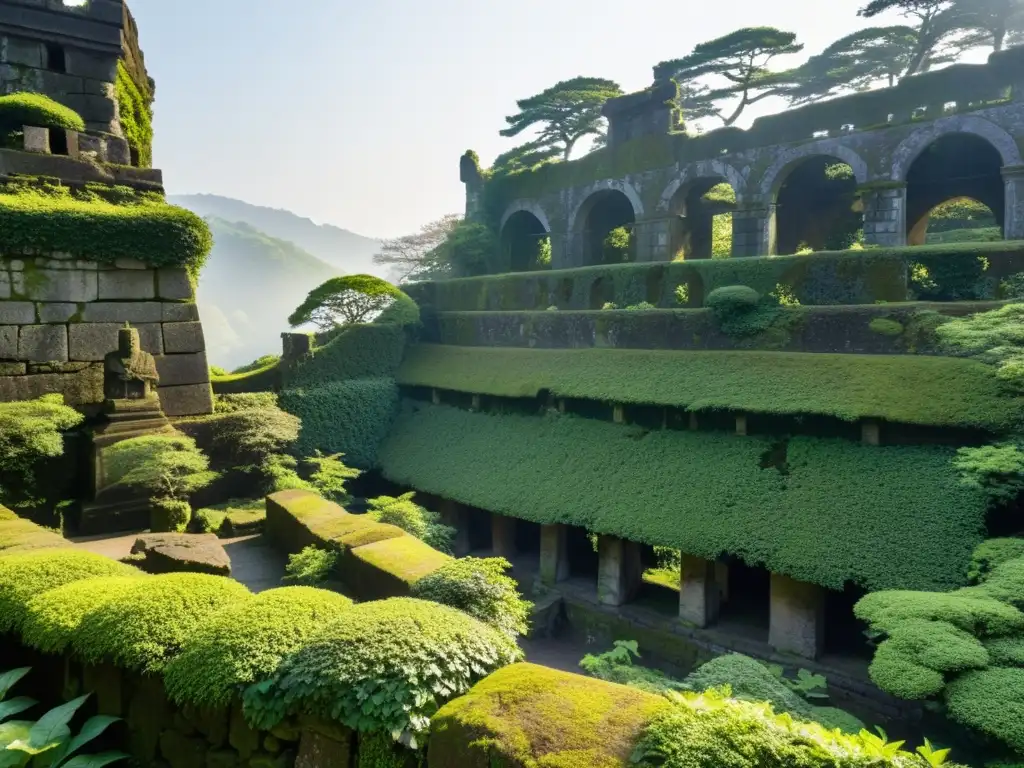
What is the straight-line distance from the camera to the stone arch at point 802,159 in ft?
64.2

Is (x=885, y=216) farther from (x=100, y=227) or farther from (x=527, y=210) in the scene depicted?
(x=100, y=227)

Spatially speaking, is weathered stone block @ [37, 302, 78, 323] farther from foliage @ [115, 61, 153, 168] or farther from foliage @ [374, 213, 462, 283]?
foliage @ [374, 213, 462, 283]

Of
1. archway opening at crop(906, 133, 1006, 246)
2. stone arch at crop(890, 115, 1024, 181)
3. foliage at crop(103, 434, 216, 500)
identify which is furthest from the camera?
archway opening at crop(906, 133, 1006, 246)

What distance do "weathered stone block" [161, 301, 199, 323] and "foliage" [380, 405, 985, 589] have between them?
7063 millimetres

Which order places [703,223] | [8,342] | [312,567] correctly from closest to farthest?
[312,567] → [8,342] → [703,223]

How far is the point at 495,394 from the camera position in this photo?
1716 cm

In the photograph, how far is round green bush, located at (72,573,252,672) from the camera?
3562 mm

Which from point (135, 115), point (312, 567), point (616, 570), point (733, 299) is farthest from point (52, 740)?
point (733, 299)

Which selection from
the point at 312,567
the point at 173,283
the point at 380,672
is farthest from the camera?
the point at 173,283

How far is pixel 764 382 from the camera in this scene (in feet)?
42.4

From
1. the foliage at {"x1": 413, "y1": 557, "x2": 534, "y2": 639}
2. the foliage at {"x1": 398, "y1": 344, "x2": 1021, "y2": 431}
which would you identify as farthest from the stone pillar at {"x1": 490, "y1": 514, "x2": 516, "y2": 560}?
the foliage at {"x1": 413, "y1": 557, "x2": 534, "y2": 639}

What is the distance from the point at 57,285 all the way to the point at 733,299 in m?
12.1

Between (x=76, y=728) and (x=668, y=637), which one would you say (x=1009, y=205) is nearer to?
(x=668, y=637)

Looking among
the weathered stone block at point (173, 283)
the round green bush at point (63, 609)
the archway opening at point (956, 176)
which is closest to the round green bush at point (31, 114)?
the weathered stone block at point (173, 283)
